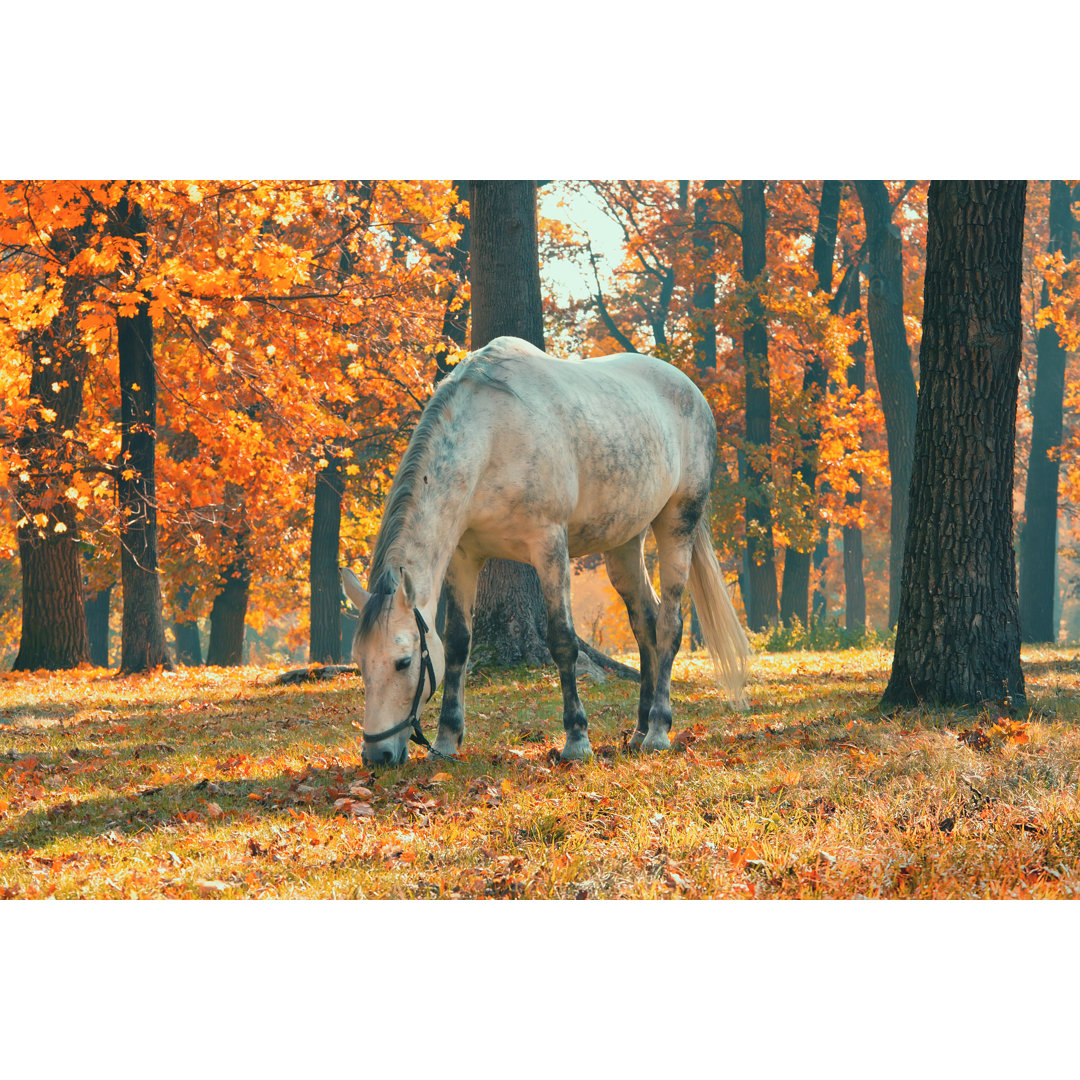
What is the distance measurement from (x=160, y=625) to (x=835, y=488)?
16.7 metres

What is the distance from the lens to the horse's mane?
239 inches

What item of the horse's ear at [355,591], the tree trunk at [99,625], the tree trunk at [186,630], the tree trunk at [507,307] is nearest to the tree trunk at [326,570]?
the tree trunk at [186,630]

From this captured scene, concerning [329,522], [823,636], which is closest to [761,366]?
[823,636]

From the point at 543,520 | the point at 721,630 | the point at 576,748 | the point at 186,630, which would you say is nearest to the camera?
the point at 576,748

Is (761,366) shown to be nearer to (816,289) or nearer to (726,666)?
(816,289)

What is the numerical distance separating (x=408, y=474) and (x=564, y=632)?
4.93 feet

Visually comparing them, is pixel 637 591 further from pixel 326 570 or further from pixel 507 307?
pixel 326 570

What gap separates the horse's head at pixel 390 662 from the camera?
6.04 metres

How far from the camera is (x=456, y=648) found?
716 centimetres

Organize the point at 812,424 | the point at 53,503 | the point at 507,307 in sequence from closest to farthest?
the point at 507,307 < the point at 53,503 < the point at 812,424

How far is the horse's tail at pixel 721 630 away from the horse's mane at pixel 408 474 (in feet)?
8.10

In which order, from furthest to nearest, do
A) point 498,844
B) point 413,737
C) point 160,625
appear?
point 160,625
point 413,737
point 498,844

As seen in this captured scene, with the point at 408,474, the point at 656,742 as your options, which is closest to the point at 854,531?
the point at 656,742

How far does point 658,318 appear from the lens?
1123 inches
